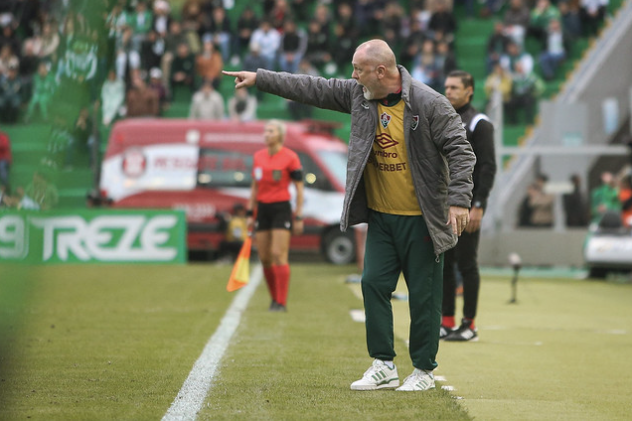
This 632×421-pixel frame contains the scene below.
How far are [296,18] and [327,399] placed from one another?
79.0 feet

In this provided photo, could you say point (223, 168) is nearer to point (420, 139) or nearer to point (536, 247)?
point (536, 247)

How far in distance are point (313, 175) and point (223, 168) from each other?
189cm

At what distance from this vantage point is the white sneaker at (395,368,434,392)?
6.12 meters

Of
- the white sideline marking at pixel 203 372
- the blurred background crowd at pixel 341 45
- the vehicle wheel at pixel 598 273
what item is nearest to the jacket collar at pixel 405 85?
the white sideline marking at pixel 203 372

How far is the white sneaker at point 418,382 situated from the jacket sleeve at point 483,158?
2.63 meters

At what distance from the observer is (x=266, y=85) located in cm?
610

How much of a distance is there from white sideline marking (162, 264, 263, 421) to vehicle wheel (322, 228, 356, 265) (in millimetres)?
9498

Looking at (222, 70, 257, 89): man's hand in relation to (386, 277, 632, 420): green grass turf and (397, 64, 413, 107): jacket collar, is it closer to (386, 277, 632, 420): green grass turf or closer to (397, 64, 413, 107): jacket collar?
(397, 64, 413, 107): jacket collar

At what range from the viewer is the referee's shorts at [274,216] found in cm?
1121

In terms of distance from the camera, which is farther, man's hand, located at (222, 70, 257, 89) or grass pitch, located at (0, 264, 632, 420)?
man's hand, located at (222, 70, 257, 89)

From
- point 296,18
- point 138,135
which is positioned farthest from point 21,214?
point 296,18

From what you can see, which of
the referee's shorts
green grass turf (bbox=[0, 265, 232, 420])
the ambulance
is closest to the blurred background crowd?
the ambulance

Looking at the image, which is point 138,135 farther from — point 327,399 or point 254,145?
point 327,399

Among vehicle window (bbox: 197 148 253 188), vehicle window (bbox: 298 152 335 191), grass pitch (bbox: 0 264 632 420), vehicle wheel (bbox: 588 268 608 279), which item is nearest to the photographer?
grass pitch (bbox: 0 264 632 420)
